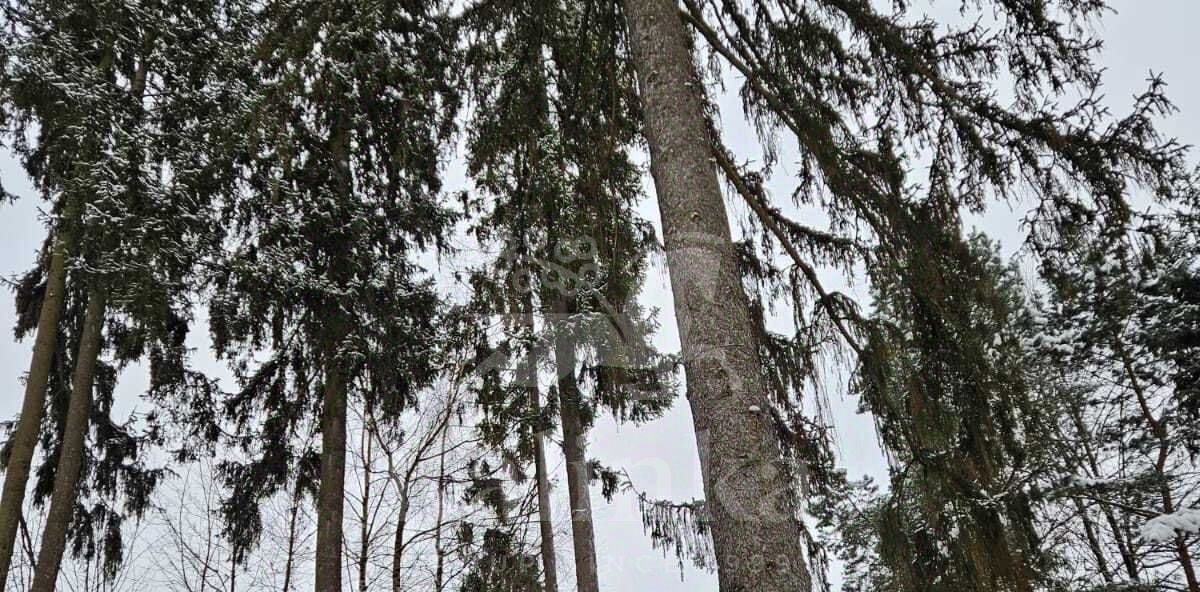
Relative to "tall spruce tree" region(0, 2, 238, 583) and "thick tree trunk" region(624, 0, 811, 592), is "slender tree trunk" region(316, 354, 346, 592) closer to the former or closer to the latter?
"tall spruce tree" region(0, 2, 238, 583)

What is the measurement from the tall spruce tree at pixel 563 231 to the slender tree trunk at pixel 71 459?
11.6 ft

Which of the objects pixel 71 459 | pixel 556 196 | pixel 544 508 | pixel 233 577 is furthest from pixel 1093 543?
pixel 71 459

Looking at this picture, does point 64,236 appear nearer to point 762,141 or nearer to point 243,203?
point 243,203

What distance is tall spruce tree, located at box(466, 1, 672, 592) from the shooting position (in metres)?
4.10

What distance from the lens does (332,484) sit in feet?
20.7

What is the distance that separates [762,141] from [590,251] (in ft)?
9.06

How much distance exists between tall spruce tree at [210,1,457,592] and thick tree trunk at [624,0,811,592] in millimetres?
2807

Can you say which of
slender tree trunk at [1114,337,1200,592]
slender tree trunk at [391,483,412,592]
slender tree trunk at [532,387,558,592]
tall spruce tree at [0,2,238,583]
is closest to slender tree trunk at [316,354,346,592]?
slender tree trunk at [391,483,412,592]

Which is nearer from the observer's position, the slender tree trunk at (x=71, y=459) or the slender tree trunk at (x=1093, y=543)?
the slender tree trunk at (x=71, y=459)

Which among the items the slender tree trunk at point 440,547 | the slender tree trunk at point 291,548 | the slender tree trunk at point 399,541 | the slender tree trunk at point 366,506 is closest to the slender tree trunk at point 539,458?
the slender tree trunk at point 440,547

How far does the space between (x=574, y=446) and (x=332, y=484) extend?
275 centimetres

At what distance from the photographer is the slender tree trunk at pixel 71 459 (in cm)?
582

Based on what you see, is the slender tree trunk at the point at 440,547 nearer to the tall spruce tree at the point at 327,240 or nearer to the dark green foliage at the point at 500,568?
the dark green foliage at the point at 500,568

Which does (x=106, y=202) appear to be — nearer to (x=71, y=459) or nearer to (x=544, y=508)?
(x=71, y=459)
